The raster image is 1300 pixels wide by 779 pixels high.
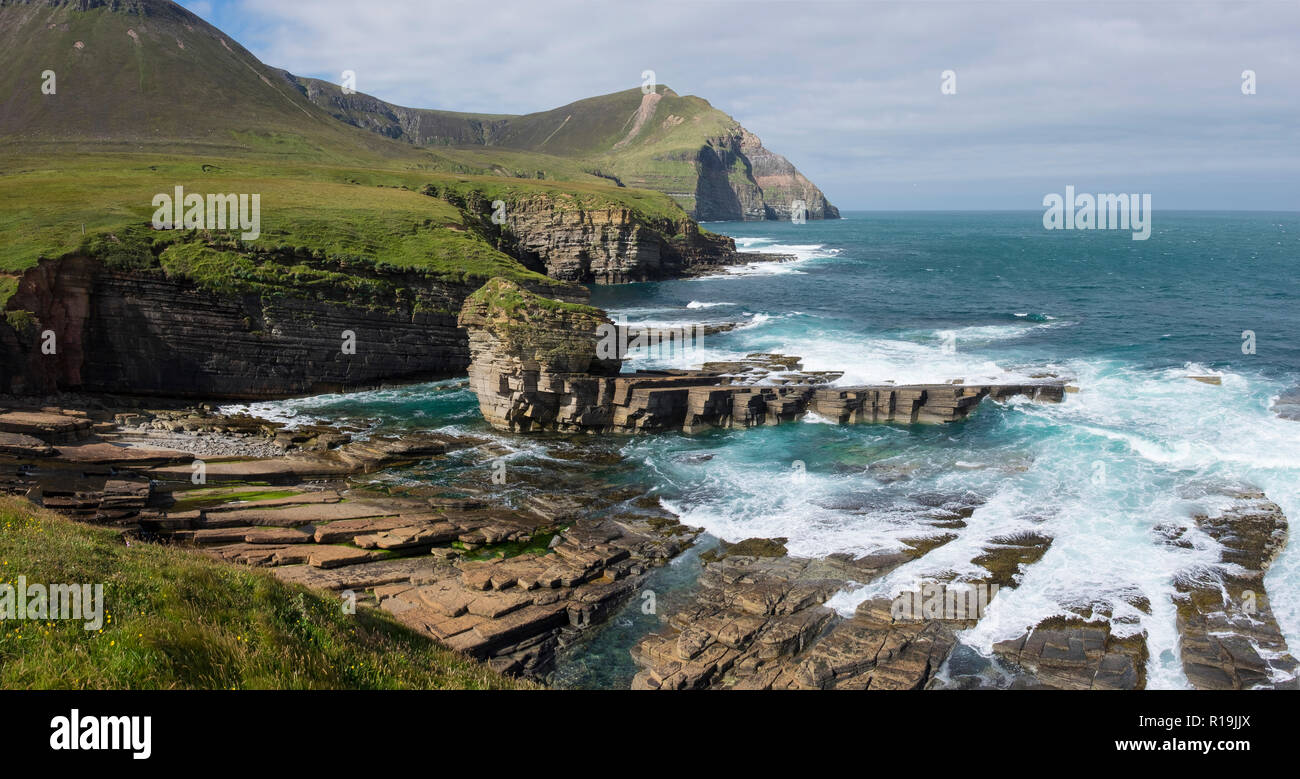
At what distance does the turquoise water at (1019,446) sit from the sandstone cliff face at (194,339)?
3.45 metres

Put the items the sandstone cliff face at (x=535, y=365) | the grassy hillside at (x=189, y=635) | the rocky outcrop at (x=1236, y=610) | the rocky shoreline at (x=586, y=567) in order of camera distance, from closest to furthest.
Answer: the grassy hillside at (x=189, y=635)
the rocky outcrop at (x=1236, y=610)
the rocky shoreline at (x=586, y=567)
the sandstone cliff face at (x=535, y=365)

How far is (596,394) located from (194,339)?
2542 cm

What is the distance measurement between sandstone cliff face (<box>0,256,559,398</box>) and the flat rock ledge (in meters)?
10.8

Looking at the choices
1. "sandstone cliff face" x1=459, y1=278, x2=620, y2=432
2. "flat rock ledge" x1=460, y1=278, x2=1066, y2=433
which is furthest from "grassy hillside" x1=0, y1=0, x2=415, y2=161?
"flat rock ledge" x1=460, y1=278, x2=1066, y2=433

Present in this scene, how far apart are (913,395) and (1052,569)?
17.2 meters

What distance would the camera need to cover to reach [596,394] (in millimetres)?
39062

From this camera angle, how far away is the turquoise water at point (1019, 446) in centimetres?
2253

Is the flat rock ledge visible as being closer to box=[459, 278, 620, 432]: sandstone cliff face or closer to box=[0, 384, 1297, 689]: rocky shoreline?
box=[459, 278, 620, 432]: sandstone cliff face

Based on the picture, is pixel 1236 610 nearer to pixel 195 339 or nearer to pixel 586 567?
pixel 586 567

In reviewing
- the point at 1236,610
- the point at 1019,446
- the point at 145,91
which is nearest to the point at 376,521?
the point at 1236,610

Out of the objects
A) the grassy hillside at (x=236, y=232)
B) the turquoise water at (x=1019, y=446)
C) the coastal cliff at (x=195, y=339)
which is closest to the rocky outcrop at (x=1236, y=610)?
the turquoise water at (x=1019, y=446)

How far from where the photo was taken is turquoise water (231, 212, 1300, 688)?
22531mm

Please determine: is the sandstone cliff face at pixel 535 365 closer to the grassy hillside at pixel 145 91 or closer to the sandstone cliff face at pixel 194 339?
the sandstone cliff face at pixel 194 339
